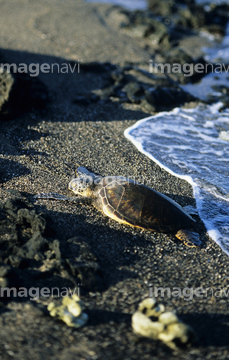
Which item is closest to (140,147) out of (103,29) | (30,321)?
(30,321)

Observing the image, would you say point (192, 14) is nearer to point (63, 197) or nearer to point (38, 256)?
point (63, 197)

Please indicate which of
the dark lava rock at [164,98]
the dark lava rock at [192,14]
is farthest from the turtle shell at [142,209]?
the dark lava rock at [192,14]

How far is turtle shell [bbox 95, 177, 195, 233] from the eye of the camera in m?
4.84

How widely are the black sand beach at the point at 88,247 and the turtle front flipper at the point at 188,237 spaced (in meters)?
0.08

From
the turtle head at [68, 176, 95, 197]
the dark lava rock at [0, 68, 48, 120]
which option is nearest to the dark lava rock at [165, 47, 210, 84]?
the dark lava rock at [0, 68, 48, 120]

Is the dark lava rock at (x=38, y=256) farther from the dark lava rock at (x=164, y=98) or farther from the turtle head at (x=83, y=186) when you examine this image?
the dark lava rock at (x=164, y=98)

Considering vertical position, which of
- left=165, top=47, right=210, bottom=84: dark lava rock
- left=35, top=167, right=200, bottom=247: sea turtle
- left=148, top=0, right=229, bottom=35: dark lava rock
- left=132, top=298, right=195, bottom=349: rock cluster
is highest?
A: left=148, top=0, right=229, bottom=35: dark lava rock

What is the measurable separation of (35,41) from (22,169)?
6316 mm

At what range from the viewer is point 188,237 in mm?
4883

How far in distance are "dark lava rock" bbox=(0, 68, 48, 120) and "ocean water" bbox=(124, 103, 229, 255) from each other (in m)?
2.10

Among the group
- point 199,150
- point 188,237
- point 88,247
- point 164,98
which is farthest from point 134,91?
point 88,247

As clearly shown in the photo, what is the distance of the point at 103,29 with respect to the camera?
Result: 1213cm

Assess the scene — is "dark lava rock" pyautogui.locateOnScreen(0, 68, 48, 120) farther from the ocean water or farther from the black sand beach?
the ocean water

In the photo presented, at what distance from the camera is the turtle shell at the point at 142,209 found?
4844mm
